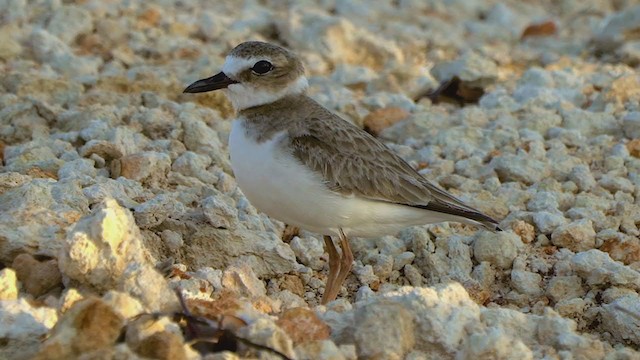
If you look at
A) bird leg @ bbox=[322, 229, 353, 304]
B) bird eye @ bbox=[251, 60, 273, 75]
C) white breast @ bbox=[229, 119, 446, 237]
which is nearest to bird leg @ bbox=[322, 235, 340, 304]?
bird leg @ bbox=[322, 229, 353, 304]

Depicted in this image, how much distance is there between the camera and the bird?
4352 millimetres

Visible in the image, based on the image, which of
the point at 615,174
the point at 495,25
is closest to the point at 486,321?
the point at 615,174

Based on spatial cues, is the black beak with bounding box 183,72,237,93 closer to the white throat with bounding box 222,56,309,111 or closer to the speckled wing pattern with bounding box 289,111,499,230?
the white throat with bounding box 222,56,309,111

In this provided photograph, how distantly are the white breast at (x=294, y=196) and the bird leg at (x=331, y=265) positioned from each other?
0.51ft

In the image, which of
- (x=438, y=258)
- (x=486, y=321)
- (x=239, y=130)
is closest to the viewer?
(x=486, y=321)

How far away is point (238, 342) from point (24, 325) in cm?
69

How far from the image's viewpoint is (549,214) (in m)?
5.14

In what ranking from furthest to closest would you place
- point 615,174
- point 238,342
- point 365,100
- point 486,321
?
point 365,100 → point 615,174 → point 486,321 → point 238,342

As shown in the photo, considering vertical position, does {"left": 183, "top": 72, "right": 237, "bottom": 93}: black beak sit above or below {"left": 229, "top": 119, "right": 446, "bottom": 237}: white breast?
above

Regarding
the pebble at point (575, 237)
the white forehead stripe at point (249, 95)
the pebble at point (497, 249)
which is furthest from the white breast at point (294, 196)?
the pebble at point (575, 237)

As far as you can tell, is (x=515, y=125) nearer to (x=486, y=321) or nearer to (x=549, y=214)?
(x=549, y=214)

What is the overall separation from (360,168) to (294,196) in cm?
42

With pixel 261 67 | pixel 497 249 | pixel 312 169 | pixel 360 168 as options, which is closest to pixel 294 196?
pixel 312 169

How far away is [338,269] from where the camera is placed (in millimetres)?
4621
